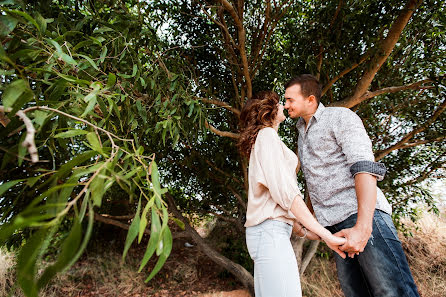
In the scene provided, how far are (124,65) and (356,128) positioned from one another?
1.66 m

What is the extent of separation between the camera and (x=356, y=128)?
1.58 m

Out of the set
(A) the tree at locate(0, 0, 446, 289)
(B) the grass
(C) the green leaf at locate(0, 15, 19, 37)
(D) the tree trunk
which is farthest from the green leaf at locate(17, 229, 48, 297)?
(B) the grass

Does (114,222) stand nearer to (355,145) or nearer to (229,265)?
(229,265)

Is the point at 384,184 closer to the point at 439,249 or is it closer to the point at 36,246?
the point at 439,249

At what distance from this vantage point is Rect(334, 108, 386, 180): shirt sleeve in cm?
146

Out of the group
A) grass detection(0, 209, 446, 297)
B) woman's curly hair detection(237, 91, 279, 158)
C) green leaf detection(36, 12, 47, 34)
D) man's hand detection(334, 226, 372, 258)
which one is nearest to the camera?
green leaf detection(36, 12, 47, 34)

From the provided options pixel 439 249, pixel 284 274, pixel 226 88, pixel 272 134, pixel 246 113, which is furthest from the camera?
pixel 439 249

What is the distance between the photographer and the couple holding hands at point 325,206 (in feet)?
4.71

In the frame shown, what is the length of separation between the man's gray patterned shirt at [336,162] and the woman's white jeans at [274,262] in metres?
0.30

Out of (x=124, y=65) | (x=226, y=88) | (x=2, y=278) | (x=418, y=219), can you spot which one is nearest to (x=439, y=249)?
(x=418, y=219)

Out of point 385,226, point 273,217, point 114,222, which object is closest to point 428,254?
point 385,226

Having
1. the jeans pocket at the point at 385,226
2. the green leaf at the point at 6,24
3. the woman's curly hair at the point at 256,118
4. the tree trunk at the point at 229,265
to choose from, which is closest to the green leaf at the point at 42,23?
the green leaf at the point at 6,24

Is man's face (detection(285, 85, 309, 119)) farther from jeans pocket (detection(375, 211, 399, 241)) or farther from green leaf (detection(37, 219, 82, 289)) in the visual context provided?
green leaf (detection(37, 219, 82, 289))

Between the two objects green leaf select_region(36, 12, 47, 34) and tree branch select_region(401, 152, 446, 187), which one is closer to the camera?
A: green leaf select_region(36, 12, 47, 34)
